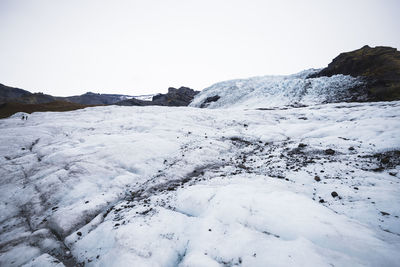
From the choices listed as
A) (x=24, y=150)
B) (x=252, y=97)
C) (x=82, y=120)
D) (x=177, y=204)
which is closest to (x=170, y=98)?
(x=252, y=97)

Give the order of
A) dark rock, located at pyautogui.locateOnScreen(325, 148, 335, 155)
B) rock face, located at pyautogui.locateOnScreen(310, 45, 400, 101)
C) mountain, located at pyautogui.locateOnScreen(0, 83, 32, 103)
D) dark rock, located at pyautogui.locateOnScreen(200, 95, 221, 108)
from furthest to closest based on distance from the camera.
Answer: mountain, located at pyautogui.locateOnScreen(0, 83, 32, 103), dark rock, located at pyautogui.locateOnScreen(200, 95, 221, 108), rock face, located at pyautogui.locateOnScreen(310, 45, 400, 101), dark rock, located at pyautogui.locateOnScreen(325, 148, 335, 155)

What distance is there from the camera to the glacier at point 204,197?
13.9ft

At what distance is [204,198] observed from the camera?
6.14 meters

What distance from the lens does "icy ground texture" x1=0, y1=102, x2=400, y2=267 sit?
423cm

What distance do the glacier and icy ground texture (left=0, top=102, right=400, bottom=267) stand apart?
0.11 feet

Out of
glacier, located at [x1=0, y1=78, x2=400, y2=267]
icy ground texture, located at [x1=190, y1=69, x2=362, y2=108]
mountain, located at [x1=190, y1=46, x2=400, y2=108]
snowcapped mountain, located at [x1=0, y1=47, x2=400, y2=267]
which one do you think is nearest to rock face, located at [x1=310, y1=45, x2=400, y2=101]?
mountain, located at [x1=190, y1=46, x2=400, y2=108]

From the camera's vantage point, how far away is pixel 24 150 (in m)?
11.5

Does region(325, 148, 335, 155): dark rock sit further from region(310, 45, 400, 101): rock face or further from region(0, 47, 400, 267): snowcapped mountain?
region(310, 45, 400, 101): rock face

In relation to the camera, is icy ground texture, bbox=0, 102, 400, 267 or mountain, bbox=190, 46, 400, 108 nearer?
icy ground texture, bbox=0, 102, 400, 267

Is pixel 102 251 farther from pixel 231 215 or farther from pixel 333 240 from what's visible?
pixel 333 240

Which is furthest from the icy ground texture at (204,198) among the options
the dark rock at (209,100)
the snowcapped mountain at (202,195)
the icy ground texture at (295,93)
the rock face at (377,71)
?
the dark rock at (209,100)

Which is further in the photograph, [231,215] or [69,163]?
[69,163]

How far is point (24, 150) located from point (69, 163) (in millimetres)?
4490

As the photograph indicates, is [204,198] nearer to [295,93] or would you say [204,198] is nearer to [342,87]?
[295,93]
